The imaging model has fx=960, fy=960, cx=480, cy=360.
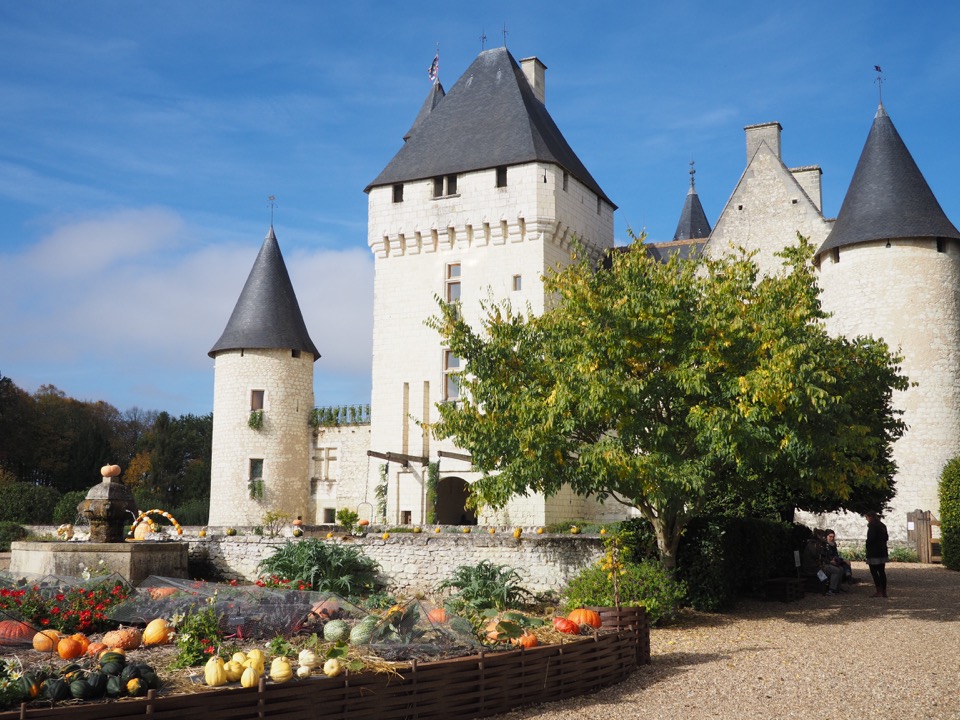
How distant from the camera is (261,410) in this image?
88.4 ft

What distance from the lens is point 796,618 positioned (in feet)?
37.1

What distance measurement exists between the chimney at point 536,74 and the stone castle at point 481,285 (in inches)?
1.9

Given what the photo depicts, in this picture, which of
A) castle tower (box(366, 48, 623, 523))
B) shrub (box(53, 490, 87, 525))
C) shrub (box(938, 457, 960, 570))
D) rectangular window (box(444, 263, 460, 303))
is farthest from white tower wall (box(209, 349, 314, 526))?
shrub (box(938, 457, 960, 570))

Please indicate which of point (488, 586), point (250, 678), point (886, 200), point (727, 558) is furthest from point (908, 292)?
point (250, 678)

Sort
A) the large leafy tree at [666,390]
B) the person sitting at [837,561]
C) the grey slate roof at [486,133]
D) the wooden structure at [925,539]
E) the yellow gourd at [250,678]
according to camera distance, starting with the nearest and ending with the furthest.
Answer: the yellow gourd at [250,678]
the large leafy tree at [666,390]
the person sitting at [837,561]
the wooden structure at [925,539]
the grey slate roof at [486,133]

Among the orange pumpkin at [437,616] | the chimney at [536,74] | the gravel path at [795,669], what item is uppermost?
the chimney at [536,74]

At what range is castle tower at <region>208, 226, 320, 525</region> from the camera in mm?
26484

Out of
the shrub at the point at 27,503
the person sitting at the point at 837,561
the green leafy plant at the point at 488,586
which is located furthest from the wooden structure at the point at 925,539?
the shrub at the point at 27,503

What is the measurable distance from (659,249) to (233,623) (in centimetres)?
2345

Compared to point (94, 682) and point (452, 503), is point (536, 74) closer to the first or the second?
point (452, 503)

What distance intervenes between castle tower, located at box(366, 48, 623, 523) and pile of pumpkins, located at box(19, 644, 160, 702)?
1749cm

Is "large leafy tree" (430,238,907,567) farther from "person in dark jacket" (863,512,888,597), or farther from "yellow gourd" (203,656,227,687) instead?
"yellow gourd" (203,656,227,687)

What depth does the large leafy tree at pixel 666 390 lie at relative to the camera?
998 cm

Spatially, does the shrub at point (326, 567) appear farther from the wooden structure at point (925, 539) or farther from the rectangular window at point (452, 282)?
the wooden structure at point (925, 539)
